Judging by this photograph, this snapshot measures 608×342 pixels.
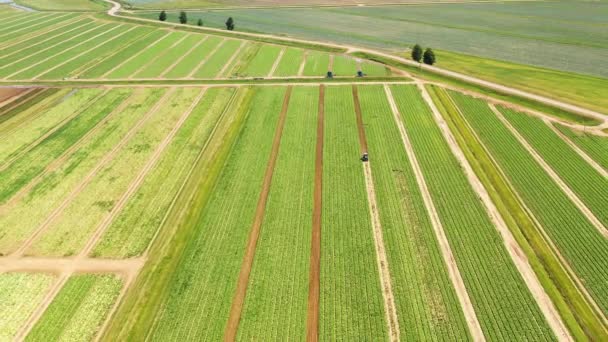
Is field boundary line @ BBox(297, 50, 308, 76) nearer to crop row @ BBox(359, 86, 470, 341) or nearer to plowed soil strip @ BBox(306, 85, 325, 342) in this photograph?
plowed soil strip @ BBox(306, 85, 325, 342)

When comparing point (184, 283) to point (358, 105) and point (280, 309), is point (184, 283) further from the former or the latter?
point (358, 105)

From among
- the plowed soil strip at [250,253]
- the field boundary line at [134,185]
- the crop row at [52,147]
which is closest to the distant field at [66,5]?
the crop row at [52,147]

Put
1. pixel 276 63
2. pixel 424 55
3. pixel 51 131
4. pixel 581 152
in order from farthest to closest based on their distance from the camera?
pixel 276 63 → pixel 424 55 → pixel 51 131 → pixel 581 152

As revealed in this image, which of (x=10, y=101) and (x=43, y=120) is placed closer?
(x=43, y=120)

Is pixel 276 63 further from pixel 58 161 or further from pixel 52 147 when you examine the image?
pixel 58 161

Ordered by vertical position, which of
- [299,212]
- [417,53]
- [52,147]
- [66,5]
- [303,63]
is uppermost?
[66,5]

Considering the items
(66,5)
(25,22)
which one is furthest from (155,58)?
(66,5)
